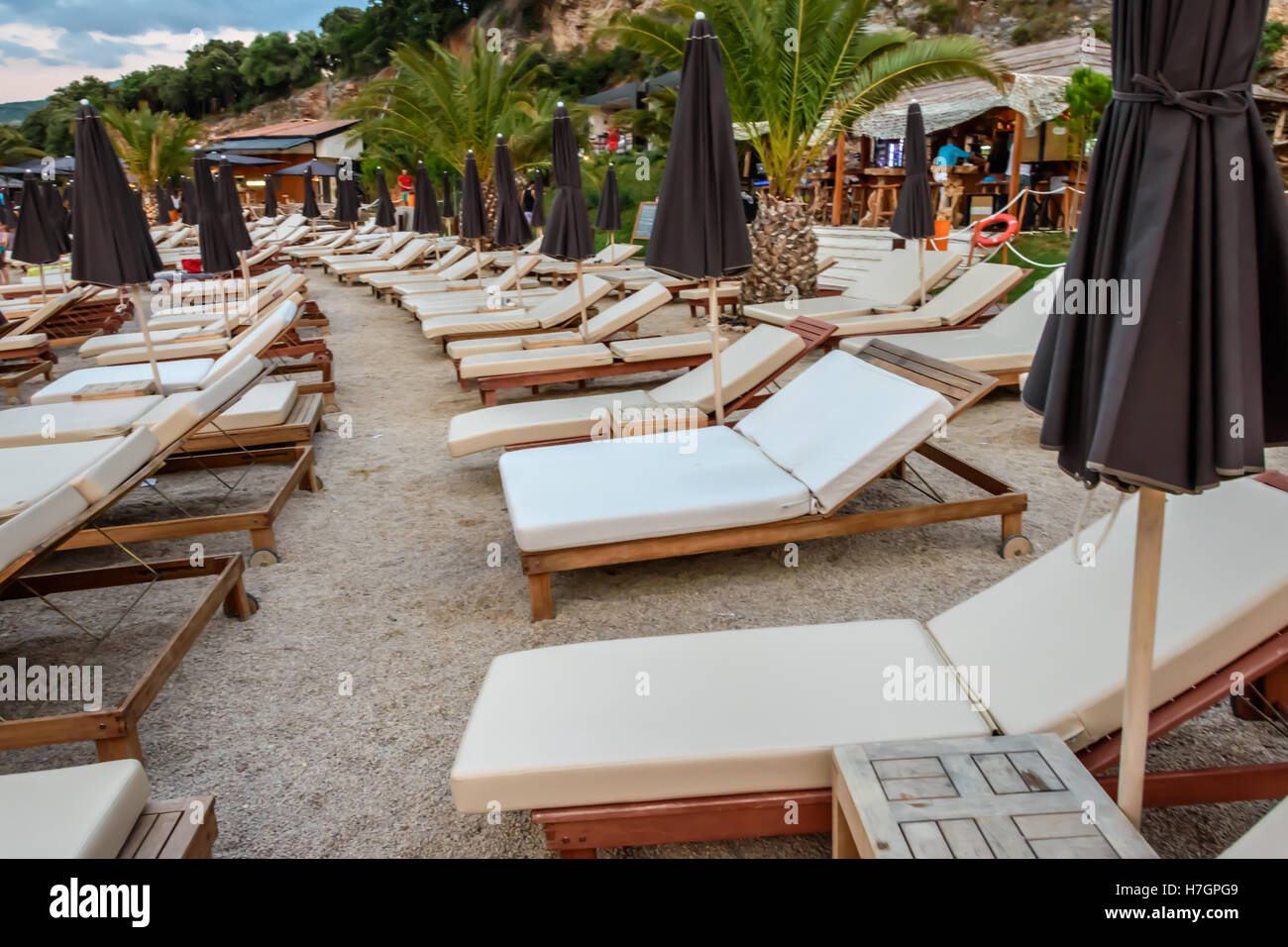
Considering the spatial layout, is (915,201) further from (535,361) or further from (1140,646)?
(1140,646)

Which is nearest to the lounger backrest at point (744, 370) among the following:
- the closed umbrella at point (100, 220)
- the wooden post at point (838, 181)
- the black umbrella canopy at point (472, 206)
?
the closed umbrella at point (100, 220)

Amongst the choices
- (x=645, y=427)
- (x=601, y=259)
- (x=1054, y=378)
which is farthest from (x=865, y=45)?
(x=1054, y=378)

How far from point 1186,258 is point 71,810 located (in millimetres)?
2459

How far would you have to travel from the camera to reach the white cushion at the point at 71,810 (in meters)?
1.82

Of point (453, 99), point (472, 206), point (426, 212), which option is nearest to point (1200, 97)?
point (472, 206)

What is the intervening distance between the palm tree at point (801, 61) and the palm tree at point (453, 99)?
25.2 feet

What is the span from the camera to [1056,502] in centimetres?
469

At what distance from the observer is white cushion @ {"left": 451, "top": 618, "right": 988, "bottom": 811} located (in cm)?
206

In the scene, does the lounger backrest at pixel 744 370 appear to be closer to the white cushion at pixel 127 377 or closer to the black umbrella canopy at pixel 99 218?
the white cushion at pixel 127 377

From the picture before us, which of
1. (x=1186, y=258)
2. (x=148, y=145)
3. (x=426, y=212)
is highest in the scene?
(x=148, y=145)

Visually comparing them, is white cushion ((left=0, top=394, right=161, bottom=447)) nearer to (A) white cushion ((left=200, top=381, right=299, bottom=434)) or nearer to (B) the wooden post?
(A) white cushion ((left=200, top=381, right=299, bottom=434))

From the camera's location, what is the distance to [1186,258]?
150cm
